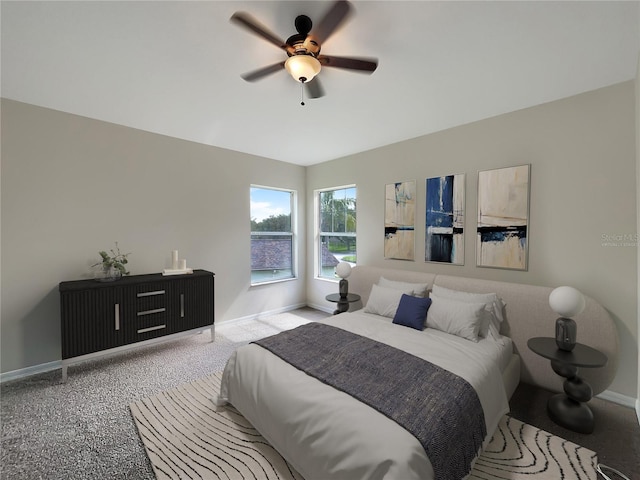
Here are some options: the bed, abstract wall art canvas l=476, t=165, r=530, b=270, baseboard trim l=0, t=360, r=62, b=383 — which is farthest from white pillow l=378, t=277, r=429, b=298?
baseboard trim l=0, t=360, r=62, b=383

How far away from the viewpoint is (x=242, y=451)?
1.75 m

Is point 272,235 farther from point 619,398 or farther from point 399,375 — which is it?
point 619,398

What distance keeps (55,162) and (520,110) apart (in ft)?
15.6

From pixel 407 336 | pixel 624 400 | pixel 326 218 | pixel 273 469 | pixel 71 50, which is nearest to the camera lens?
pixel 273 469

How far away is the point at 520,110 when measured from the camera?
2689mm

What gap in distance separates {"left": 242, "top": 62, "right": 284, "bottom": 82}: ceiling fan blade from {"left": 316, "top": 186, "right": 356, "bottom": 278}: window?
8.46 feet

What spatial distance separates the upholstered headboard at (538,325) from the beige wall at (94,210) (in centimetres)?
304

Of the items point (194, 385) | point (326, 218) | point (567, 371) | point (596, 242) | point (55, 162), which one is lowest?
point (194, 385)

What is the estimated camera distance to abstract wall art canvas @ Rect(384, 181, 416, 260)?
11.7 ft

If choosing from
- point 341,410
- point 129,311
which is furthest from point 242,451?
point 129,311

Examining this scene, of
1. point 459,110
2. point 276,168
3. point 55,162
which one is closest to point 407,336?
point 459,110

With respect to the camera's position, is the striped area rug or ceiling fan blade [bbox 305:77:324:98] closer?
the striped area rug

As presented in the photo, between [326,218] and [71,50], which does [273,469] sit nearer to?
[71,50]

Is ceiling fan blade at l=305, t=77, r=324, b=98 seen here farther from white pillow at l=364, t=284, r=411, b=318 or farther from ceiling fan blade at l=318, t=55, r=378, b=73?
white pillow at l=364, t=284, r=411, b=318
